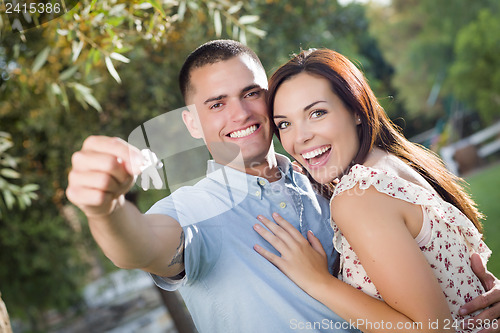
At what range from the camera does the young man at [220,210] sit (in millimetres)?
1062

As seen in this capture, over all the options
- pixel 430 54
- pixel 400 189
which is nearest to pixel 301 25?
pixel 400 189

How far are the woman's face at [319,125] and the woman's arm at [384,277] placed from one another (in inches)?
11.3

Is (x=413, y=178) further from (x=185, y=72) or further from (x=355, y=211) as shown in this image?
(x=185, y=72)

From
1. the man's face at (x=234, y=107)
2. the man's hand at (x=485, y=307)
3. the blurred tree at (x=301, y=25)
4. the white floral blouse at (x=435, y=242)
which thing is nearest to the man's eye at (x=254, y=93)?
the man's face at (x=234, y=107)

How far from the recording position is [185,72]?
7.34 ft

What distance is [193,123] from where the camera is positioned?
224 centimetres

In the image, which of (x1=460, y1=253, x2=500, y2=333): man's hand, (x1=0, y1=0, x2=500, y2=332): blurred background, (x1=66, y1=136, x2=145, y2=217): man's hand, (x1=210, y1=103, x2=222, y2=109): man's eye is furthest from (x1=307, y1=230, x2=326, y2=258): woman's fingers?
(x1=66, y1=136, x2=145, y2=217): man's hand

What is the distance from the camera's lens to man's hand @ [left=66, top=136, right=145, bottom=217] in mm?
980

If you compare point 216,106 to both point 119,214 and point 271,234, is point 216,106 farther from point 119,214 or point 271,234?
point 119,214

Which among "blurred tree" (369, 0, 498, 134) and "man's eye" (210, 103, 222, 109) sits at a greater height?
"man's eye" (210, 103, 222, 109)

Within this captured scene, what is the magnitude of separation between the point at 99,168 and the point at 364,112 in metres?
1.25

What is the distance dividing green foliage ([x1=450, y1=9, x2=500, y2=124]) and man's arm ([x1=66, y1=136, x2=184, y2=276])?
15.5 m

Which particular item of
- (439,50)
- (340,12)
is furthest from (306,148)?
(439,50)

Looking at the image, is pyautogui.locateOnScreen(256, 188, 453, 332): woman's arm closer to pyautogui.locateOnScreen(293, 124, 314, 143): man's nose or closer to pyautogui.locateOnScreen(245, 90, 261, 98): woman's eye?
pyautogui.locateOnScreen(293, 124, 314, 143): man's nose
